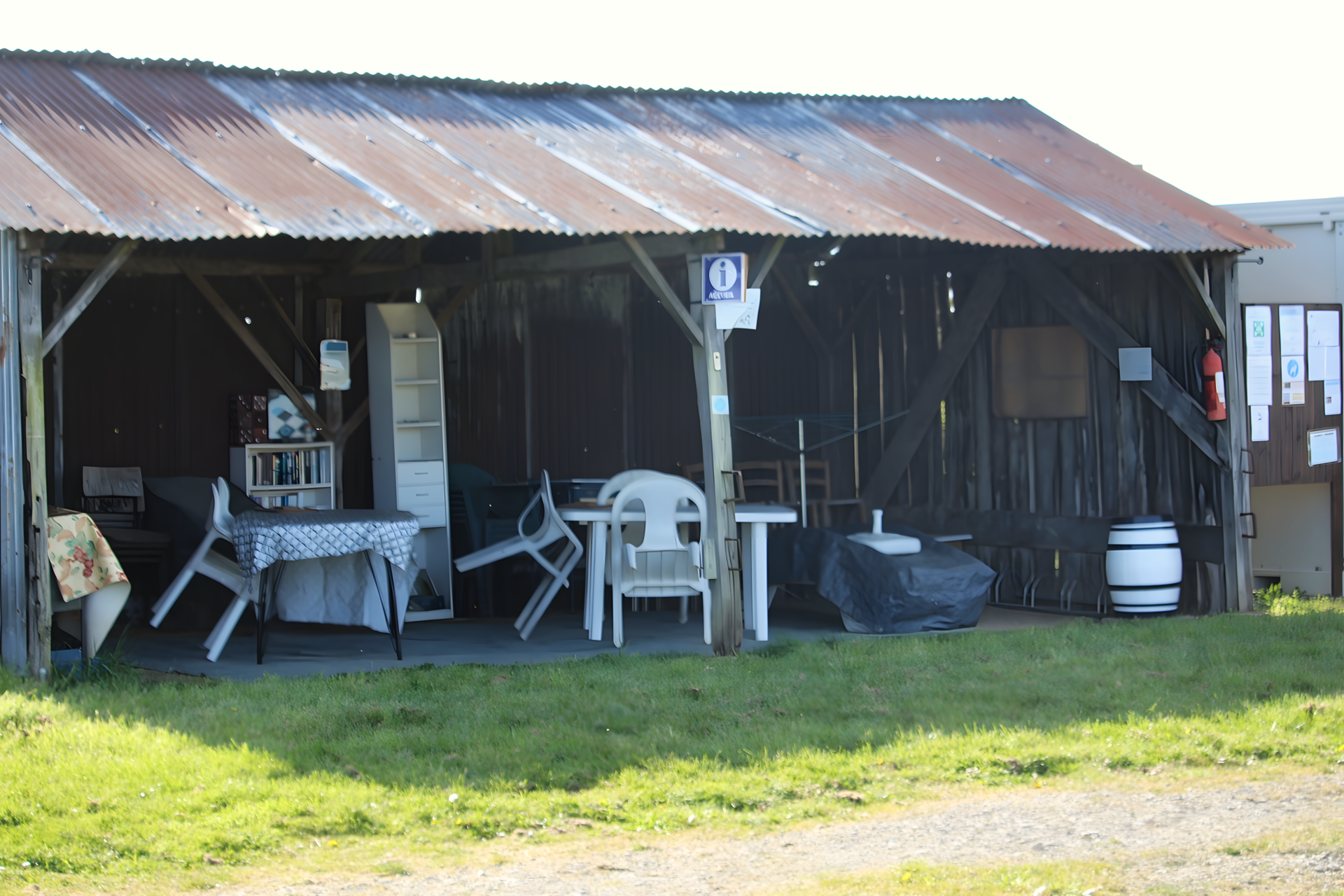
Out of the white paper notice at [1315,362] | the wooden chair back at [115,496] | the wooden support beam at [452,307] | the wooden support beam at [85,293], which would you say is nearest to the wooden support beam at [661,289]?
the wooden support beam at [85,293]

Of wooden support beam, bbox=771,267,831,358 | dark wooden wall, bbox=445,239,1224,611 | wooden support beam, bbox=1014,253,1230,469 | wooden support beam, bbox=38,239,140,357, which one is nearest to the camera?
wooden support beam, bbox=38,239,140,357

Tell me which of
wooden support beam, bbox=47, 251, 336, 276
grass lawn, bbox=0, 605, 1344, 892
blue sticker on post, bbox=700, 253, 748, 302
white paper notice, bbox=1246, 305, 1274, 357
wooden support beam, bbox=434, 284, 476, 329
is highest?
wooden support beam, bbox=47, 251, 336, 276

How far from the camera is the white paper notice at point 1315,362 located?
911 cm

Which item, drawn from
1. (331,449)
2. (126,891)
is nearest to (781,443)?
(331,449)

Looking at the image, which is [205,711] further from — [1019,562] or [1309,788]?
[1019,562]

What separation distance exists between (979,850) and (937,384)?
6.09 m

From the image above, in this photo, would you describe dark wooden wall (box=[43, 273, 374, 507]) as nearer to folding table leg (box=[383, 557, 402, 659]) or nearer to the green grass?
folding table leg (box=[383, 557, 402, 659])

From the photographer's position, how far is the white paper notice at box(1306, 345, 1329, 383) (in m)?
9.11

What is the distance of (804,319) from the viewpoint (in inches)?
413

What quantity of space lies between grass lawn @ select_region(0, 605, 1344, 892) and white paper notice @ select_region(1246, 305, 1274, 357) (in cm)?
251

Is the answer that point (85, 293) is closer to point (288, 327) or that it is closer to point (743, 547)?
point (288, 327)

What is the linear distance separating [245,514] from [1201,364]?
5.94 meters

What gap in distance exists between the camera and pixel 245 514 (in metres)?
7.25

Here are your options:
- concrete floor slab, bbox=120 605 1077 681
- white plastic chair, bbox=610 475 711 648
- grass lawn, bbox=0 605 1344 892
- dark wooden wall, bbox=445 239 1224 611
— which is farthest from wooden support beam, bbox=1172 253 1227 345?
white plastic chair, bbox=610 475 711 648
